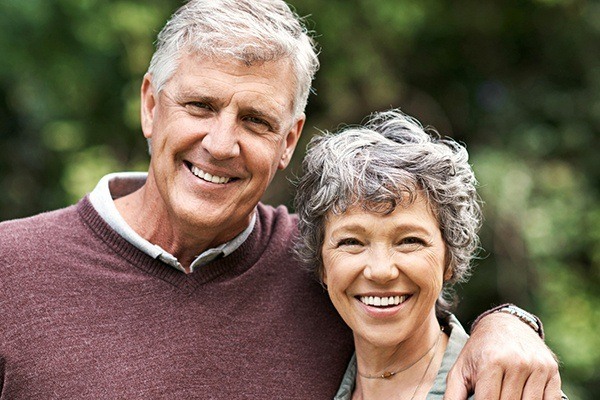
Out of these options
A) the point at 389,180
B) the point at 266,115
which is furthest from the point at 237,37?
the point at 389,180

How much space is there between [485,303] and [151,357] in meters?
3.34

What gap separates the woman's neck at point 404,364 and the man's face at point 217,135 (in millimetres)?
556

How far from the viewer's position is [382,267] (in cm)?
224

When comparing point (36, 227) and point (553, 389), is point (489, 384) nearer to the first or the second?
point (553, 389)

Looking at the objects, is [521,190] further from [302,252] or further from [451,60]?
[302,252]

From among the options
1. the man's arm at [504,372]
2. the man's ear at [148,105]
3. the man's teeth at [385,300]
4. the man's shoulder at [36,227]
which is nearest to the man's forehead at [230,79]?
the man's ear at [148,105]

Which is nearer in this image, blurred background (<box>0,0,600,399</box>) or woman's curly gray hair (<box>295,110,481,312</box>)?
woman's curly gray hair (<box>295,110,481,312</box>)

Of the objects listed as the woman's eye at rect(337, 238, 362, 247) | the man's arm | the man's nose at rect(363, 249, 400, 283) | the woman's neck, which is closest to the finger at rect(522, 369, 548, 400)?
the man's arm

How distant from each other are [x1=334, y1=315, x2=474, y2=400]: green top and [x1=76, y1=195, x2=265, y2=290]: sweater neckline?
0.44 m

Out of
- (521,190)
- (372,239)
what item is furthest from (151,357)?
(521,190)

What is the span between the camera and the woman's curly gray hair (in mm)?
2264

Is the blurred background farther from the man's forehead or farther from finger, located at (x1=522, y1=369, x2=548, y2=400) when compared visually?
finger, located at (x1=522, y1=369, x2=548, y2=400)

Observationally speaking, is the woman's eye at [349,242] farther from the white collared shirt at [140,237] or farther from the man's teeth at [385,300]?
the white collared shirt at [140,237]

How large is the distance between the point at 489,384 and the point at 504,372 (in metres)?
0.05
